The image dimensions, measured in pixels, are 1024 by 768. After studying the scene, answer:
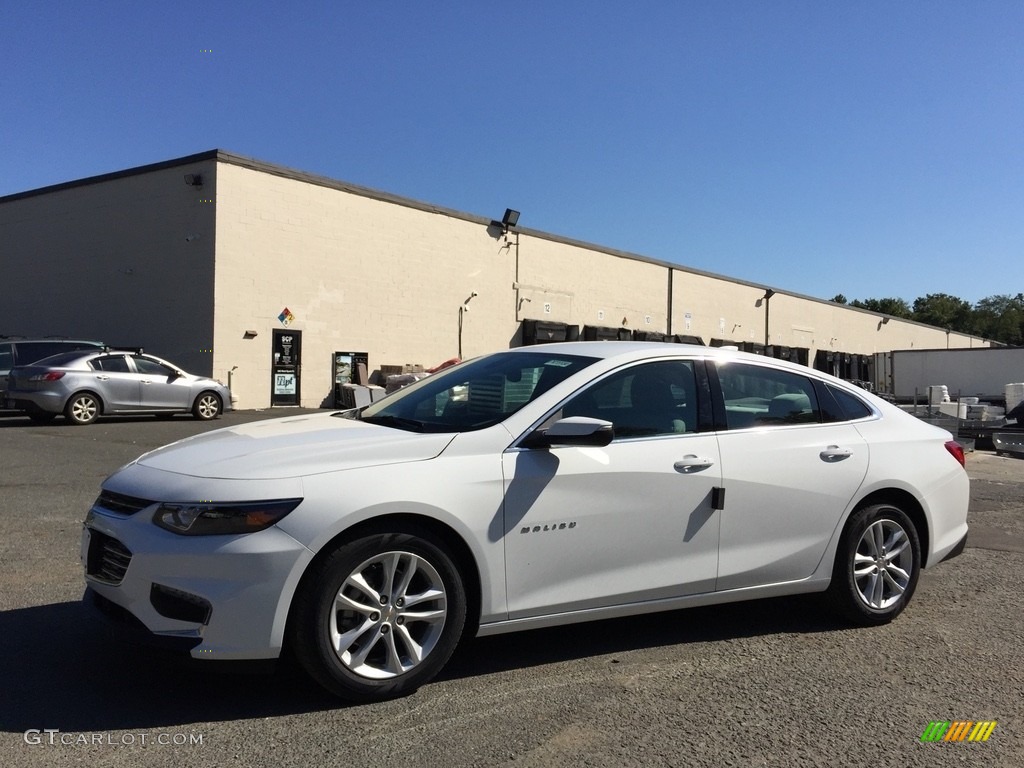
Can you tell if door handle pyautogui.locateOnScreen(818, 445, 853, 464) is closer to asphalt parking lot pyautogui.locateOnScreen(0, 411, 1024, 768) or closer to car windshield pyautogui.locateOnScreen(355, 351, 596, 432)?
asphalt parking lot pyautogui.locateOnScreen(0, 411, 1024, 768)

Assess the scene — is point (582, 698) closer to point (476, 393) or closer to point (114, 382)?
point (476, 393)

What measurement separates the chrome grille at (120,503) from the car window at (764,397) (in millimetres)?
2906

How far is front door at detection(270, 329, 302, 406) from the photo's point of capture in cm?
2220

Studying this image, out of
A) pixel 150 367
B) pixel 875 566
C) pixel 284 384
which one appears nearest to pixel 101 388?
pixel 150 367

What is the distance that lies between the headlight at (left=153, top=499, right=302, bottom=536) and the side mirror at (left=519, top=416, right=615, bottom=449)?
44.9 inches

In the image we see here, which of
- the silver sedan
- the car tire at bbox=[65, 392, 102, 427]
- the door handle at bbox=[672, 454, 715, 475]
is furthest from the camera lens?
the car tire at bbox=[65, 392, 102, 427]

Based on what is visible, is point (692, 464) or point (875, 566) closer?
point (692, 464)

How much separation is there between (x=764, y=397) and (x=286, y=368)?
63.3 feet

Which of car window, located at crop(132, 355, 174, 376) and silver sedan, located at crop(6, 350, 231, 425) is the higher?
car window, located at crop(132, 355, 174, 376)

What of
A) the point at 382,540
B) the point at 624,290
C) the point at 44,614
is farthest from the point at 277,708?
the point at 624,290

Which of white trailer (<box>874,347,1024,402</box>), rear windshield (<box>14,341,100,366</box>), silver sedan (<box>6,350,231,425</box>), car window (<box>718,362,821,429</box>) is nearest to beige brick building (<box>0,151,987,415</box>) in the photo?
silver sedan (<box>6,350,231,425</box>)

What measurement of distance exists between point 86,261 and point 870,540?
24405 mm

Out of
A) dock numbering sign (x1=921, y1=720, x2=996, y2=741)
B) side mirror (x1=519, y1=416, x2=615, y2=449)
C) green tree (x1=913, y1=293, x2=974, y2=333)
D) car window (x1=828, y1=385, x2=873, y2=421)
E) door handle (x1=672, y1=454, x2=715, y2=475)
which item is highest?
green tree (x1=913, y1=293, x2=974, y2=333)

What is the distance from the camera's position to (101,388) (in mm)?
16109
